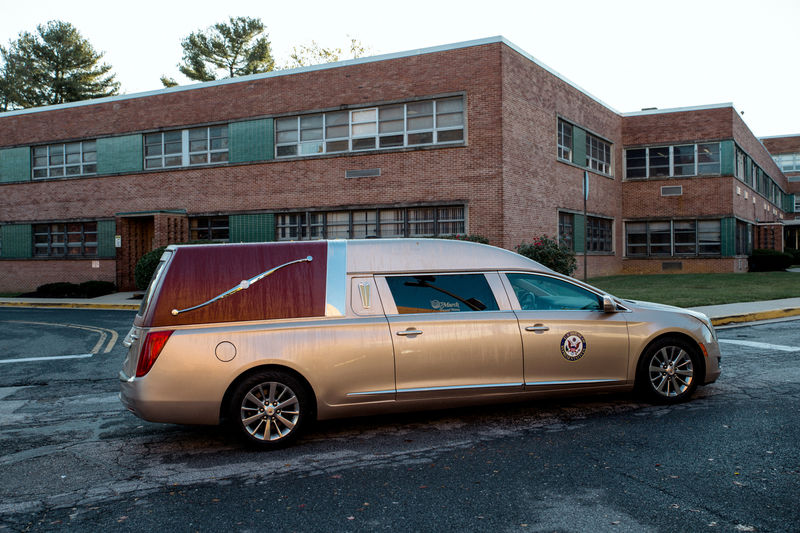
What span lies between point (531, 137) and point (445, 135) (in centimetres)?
309

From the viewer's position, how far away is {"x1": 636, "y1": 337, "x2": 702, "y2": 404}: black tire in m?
6.20

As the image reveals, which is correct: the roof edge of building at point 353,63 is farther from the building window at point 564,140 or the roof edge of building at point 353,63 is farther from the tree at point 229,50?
the tree at point 229,50

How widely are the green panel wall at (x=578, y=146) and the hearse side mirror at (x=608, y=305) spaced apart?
65.7 ft

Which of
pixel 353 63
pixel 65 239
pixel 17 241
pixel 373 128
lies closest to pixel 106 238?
pixel 65 239

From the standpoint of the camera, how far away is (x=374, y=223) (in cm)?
2181

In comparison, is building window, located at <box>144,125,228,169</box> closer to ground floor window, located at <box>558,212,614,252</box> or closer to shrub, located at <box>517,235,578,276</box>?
shrub, located at <box>517,235,578,276</box>

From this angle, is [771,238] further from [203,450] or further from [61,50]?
[61,50]

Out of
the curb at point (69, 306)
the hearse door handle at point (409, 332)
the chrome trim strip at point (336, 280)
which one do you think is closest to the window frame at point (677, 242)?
the curb at point (69, 306)

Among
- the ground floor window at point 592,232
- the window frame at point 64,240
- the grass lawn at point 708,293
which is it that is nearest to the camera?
the grass lawn at point 708,293

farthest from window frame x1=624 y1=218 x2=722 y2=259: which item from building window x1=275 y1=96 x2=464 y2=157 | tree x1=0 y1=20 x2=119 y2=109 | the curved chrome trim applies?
tree x1=0 y1=20 x2=119 y2=109

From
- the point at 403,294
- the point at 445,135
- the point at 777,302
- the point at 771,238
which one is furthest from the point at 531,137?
the point at 771,238

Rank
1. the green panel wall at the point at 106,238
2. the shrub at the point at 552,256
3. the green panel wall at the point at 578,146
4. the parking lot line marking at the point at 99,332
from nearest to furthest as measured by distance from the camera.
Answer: the parking lot line marking at the point at 99,332 → the shrub at the point at 552,256 → the green panel wall at the point at 578,146 → the green panel wall at the point at 106,238

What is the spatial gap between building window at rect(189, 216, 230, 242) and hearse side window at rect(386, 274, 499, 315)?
753 inches

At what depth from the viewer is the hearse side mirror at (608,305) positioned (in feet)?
20.0
